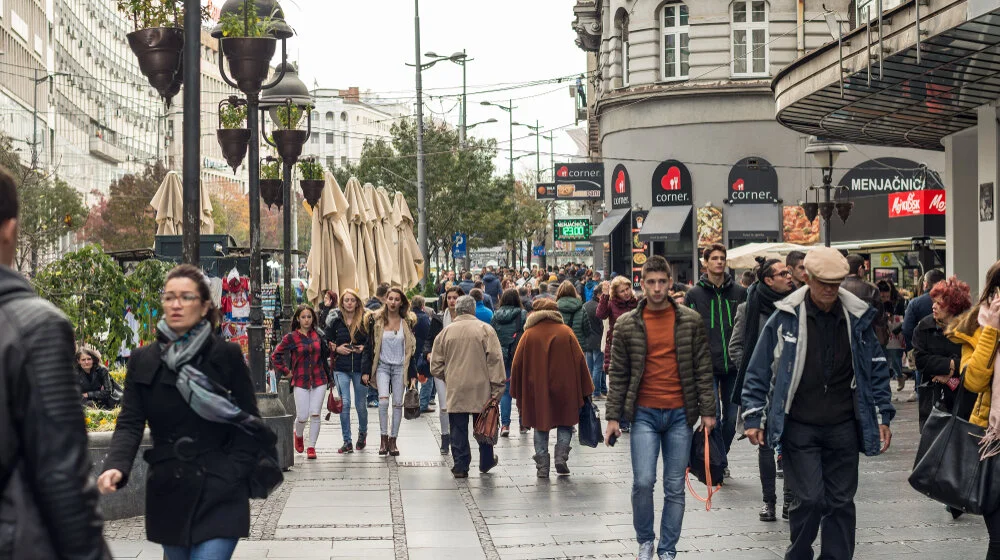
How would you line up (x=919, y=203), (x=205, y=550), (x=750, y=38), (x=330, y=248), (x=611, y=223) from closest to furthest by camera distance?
1. (x=205, y=550)
2. (x=330, y=248)
3. (x=919, y=203)
4. (x=750, y=38)
5. (x=611, y=223)

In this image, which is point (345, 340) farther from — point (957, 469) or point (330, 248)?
point (957, 469)

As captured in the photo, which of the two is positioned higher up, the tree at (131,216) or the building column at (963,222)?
the tree at (131,216)

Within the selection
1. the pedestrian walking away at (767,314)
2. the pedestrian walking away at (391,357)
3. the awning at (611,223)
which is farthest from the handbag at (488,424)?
the awning at (611,223)

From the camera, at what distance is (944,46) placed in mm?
13820

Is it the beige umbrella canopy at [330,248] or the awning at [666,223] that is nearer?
the beige umbrella canopy at [330,248]

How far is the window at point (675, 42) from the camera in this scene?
41.4m

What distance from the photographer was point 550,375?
12.7 metres

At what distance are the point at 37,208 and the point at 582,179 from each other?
61.6 feet

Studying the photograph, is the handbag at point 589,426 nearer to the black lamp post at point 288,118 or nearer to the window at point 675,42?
the black lamp post at point 288,118

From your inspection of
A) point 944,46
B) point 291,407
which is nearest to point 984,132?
point 944,46

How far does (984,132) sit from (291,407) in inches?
375

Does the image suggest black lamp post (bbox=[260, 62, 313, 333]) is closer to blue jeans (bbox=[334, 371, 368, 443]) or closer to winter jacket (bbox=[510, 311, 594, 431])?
blue jeans (bbox=[334, 371, 368, 443])

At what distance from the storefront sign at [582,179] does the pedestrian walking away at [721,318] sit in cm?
3638

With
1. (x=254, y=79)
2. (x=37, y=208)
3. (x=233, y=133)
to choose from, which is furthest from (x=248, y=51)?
(x=37, y=208)
